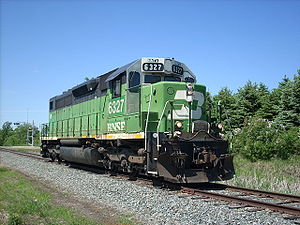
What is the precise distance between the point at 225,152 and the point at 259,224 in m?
3.78

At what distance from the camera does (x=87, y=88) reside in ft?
48.7

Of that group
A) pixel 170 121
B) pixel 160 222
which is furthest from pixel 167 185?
pixel 160 222

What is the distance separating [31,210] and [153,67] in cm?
557

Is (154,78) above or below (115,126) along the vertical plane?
above

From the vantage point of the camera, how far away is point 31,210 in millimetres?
6191

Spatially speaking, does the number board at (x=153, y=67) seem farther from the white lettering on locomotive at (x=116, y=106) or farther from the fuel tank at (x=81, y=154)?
Answer: the fuel tank at (x=81, y=154)

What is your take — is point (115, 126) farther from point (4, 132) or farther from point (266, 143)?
point (4, 132)

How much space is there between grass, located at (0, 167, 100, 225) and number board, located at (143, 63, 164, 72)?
4.52m

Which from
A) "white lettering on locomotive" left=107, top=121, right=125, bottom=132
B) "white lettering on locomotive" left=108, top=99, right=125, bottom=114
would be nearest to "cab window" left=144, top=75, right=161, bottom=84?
"white lettering on locomotive" left=108, top=99, right=125, bottom=114

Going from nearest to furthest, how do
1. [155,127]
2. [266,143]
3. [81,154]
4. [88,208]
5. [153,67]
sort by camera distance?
[88,208], [155,127], [153,67], [81,154], [266,143]

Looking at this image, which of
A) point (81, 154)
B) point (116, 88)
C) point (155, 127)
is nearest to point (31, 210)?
point (155, 127)

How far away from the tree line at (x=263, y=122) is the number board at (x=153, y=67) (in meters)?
1.76

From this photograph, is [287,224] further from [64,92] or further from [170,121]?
[64,92]

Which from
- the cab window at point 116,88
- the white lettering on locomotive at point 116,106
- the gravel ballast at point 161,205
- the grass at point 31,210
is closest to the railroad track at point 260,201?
the gravel ballast at point 161,205
